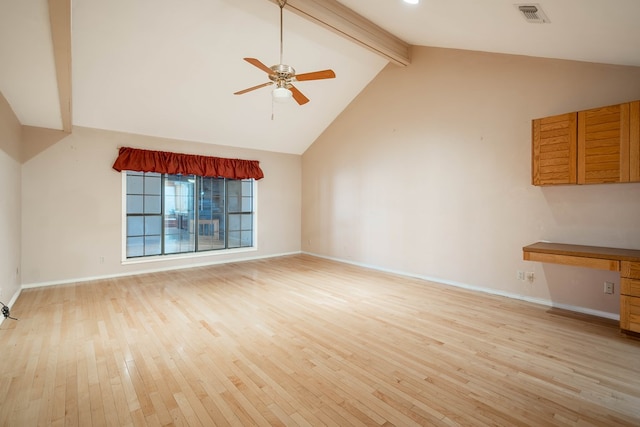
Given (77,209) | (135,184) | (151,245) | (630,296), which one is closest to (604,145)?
(630,296)

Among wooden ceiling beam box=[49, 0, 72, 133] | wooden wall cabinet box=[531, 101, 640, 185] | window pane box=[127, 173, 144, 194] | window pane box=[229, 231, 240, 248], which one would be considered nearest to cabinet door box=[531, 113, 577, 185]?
wooden wall cabinet box=[531, 101, 640, 185]

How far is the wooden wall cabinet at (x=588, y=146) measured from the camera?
3.00 m

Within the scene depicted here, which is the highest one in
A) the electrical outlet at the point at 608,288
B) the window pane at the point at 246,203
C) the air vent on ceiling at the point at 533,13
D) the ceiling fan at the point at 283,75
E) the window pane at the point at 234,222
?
the air vent on ceiling at the point at 533,13

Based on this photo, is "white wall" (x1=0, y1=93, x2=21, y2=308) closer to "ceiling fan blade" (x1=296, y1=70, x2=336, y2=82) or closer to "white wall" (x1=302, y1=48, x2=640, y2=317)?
"ceiling fan blade" (x1=296, y1=70, x2=336, y2=82)

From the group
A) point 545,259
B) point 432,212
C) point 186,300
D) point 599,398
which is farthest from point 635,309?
point 186,300

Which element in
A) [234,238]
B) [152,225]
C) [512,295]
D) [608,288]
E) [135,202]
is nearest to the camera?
[608,288]

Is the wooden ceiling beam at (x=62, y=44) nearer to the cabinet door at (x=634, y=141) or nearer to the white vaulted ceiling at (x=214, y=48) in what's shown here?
the white vaulted ceiling at (x=214, y=48)

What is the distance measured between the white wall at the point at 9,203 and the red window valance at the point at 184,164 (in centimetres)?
133

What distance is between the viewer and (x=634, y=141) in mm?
2969

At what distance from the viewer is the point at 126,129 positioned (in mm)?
5355

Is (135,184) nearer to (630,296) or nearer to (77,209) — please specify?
(77,209)

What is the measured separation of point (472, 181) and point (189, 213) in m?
8.12

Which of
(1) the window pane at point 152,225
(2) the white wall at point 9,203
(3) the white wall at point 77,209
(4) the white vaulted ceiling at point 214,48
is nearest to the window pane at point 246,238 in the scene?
(3) the white wall at point 77,209

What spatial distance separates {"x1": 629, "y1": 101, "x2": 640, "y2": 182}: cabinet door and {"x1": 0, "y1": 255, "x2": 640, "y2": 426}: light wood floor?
164 cm
